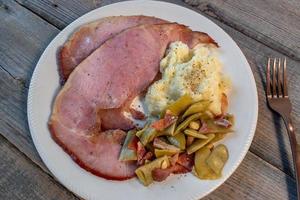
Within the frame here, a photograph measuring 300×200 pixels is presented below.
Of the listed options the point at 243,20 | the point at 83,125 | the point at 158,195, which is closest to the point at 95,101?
the point at 83,125

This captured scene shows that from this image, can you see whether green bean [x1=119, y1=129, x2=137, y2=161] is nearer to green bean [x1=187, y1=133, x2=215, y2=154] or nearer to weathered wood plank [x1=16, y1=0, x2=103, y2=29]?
green bean [x1=187, y1=133, x2=215, y2=154]

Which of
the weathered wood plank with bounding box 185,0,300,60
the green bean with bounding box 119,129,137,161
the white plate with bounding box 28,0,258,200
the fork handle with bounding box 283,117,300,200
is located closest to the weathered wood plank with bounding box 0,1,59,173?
the white plate with bounding box 28,0,258,200

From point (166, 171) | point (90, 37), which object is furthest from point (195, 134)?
point (90, 37)

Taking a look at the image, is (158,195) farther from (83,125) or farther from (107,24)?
(107,24)

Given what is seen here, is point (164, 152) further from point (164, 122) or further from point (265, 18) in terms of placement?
point (265, 18)

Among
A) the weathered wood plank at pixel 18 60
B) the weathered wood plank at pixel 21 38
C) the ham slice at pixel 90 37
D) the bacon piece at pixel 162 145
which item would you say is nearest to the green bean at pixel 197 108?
the bacon piece at pixel 162 145

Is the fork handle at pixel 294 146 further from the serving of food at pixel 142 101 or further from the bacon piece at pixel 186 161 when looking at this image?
the bacon piece at pixel 186 161
